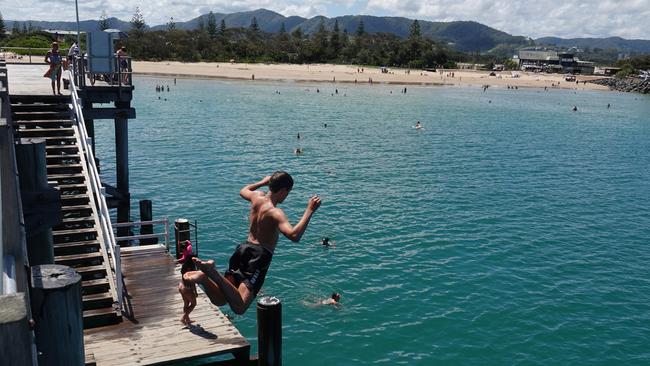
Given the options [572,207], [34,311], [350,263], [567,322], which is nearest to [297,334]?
[350,263]

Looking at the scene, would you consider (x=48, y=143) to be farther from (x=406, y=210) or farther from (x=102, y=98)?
(x=406, y=210)

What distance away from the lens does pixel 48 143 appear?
1429cm

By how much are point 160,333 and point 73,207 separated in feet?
13.8

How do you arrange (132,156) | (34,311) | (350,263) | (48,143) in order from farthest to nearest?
1. (132,156)
2. (350,263)
3. (48,143)
4. (34,311)

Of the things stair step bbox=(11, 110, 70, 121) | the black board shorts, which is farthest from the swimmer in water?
the black board shorts

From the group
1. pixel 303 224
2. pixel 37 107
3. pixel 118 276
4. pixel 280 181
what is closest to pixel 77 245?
pixel 118 276

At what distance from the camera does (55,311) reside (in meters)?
3.95

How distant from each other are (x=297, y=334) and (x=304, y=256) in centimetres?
546

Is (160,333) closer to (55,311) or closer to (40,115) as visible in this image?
(55,311)

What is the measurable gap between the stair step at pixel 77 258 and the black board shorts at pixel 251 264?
5820mm

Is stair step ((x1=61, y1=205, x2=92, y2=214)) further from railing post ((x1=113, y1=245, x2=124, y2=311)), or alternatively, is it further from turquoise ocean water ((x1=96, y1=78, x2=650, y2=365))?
turquoise ocean water ((x1=96, y1=78, x2=650, y2=365))

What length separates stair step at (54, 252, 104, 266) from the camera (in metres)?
11.5

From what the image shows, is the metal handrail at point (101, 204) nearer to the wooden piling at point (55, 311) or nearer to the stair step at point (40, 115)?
the stair step at point (40, 115)

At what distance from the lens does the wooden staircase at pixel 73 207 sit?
35.8 ft
